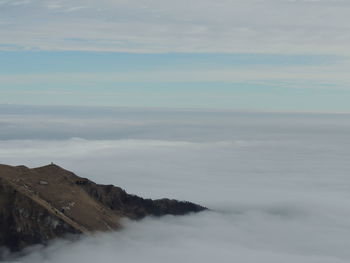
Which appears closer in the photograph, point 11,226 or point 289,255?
point 11,226

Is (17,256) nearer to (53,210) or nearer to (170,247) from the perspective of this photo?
(53,210)

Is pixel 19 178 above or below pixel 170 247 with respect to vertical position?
above

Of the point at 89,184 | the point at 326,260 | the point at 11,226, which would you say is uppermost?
the point at 89,184

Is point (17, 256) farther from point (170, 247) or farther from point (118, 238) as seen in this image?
point (170, 247)

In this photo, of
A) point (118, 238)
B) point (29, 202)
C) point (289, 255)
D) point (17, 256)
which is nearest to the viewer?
point (17, 256)

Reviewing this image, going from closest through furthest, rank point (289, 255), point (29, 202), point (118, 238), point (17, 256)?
point (17, 256) < point (29, 202) < point (118, 238) < point (289, 255)

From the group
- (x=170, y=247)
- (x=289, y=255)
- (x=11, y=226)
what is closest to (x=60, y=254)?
(x=11, y=226)
